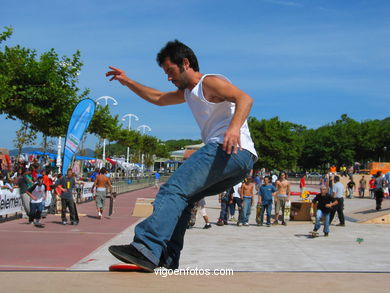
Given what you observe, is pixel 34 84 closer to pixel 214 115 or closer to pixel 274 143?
pixel 214 115

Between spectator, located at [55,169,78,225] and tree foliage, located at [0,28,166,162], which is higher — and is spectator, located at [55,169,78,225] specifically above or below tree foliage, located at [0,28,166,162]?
below

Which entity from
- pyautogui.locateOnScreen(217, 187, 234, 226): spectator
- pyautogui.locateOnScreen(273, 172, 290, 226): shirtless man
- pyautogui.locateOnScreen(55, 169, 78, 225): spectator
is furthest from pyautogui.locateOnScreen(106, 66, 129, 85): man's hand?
pyautogui.locateOnScreen(273, 172, 290, 226): shirtless man

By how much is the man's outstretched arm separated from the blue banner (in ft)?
48.2

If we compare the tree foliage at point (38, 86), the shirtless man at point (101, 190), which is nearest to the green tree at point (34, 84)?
the tree foliage at point (38, 86)

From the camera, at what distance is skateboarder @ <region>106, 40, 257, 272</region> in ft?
10.1

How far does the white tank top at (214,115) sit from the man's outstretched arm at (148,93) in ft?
1.26

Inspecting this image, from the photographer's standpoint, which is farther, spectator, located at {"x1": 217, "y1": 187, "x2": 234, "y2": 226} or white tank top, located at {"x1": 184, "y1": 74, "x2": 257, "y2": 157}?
spectator, located at {"x1": 217, "y1": 187, "x2": 234, "y2": 226}

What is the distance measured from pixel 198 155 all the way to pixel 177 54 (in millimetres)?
723

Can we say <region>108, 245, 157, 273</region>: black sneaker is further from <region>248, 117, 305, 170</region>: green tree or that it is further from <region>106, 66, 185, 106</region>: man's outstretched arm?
<region>248, 117, 305, 170</region>: green tree

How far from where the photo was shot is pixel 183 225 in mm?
3594

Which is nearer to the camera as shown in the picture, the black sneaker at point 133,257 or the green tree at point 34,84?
the black sneaker at point 133,257

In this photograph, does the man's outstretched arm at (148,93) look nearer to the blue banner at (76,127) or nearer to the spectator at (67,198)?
the spectator at (67,198)

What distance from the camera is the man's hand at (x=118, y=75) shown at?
4.02 m

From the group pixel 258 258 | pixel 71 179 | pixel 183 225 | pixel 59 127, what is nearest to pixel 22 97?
pixel 59 127
